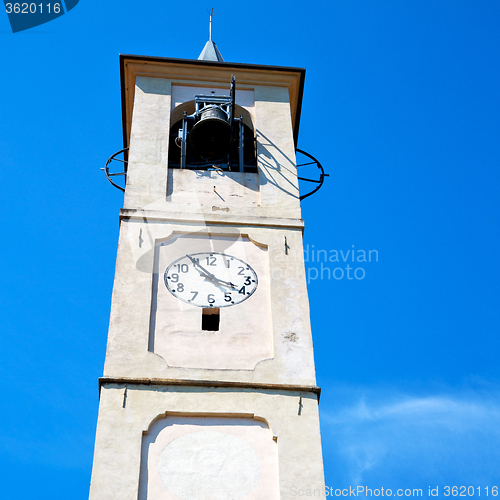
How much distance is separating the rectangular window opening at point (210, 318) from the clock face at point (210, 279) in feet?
0.31

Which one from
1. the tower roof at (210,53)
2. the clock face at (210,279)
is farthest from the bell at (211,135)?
the tower roof at (210,53)

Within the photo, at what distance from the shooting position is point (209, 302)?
50.0ft

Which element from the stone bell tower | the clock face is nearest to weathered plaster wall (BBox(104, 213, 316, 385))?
the stone bell tower

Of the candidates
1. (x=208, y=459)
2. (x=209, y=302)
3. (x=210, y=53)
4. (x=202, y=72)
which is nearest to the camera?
(x=208, y=459)

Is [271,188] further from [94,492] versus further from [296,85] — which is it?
[94,492]

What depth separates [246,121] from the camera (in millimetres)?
19141

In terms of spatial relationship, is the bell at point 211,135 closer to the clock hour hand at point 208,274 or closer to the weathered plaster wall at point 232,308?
the weathered plaster wall at point 232,308

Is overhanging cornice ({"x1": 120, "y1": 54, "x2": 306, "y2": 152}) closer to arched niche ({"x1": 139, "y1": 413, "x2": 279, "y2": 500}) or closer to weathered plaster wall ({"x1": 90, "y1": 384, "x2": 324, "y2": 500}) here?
weathered plaster wall ({"x1": 90, "y1": 384, "x2": 324, "y2": 500})

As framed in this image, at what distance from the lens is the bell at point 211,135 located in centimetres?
1775

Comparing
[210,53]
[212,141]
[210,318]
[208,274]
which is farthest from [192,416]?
[210,53]

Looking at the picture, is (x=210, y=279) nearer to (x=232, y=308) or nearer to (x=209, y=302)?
(x=209, y=302)

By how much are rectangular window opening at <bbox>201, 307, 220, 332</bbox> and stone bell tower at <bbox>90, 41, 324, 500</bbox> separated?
2 cm

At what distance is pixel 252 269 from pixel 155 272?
1.50m

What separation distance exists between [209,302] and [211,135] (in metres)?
3.85
